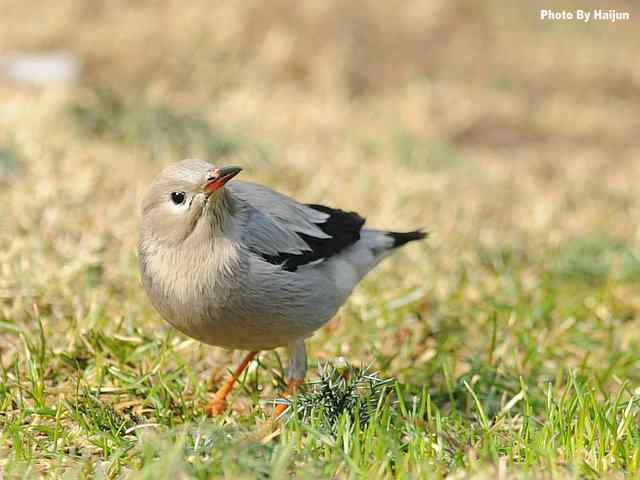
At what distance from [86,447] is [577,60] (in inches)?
387

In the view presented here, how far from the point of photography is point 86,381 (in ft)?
12.6

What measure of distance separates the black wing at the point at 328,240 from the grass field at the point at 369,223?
50cm

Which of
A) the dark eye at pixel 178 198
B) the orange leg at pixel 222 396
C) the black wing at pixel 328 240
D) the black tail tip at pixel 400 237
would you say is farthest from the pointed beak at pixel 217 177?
the black tail tip at pixel 400 237

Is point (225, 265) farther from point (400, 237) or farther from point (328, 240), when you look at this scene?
point (400, 237)

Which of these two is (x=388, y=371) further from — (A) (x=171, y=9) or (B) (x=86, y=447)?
(A) (x=171, y=9)

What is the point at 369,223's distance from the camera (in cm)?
638

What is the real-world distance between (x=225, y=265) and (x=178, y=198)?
12.9 inches

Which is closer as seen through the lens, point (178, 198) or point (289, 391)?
point (178, 198)

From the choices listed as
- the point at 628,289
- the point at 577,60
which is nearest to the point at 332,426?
the point at 628,289

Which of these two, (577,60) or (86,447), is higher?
(577,60)

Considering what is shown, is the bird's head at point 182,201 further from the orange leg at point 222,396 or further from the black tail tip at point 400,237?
the black tail tip at point 400,237

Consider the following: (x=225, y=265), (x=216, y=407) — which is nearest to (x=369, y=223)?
(x=216, y=407)

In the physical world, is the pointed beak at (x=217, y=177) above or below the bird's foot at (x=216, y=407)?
above

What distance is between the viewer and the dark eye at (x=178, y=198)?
3.40m
